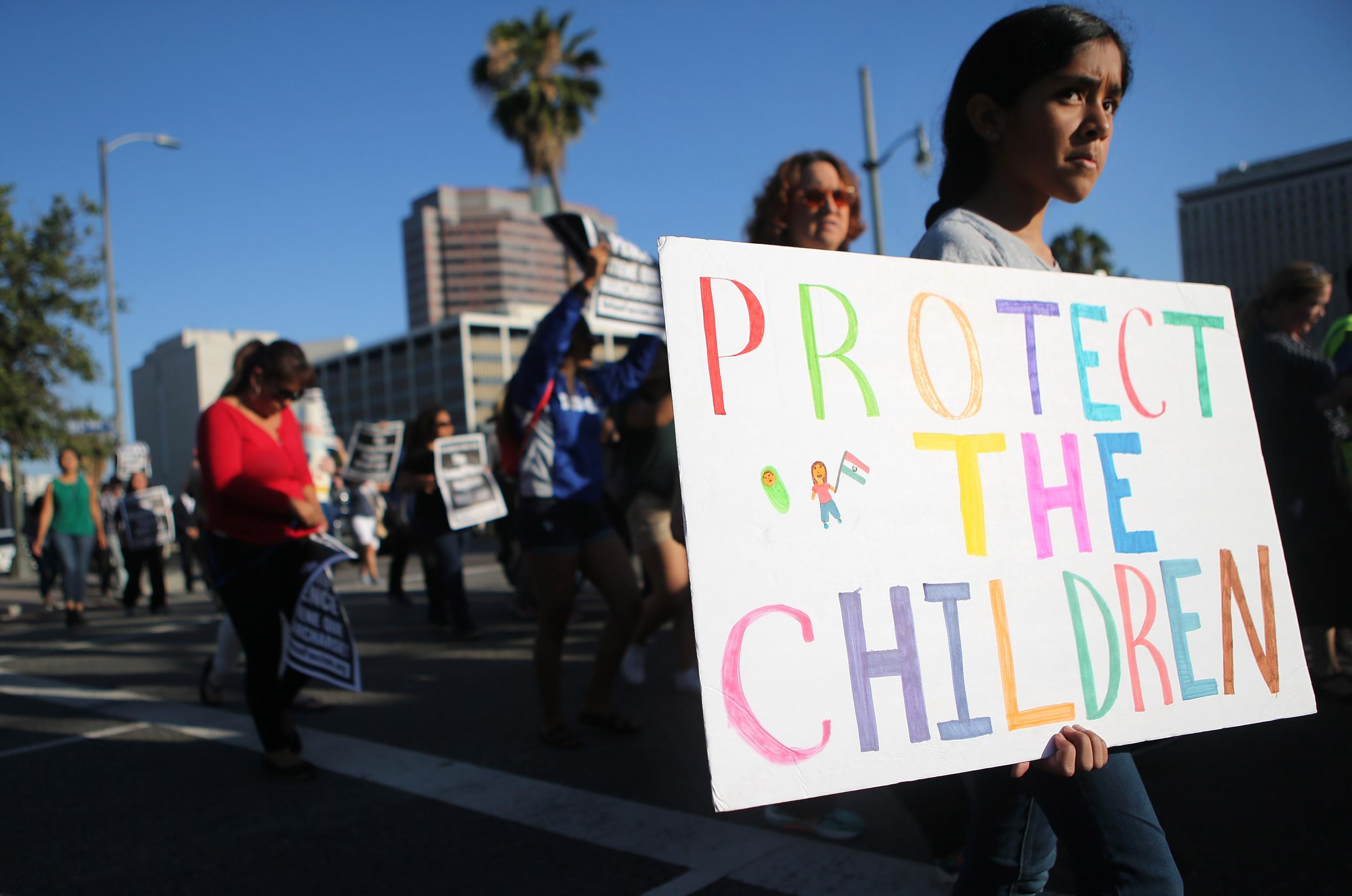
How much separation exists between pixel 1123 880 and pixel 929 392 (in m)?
0.81

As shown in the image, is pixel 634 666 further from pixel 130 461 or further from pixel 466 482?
pixel 130 461

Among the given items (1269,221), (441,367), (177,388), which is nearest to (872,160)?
(1269,221)

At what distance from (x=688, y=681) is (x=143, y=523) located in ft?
25.8

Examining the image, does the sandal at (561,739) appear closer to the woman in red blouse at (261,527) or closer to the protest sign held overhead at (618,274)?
the woman in red blouse at (261,527)

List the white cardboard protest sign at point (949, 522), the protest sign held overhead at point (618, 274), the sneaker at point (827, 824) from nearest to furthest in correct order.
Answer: the white cardboard protest sign at point (949, 522) < the sneaker at point (827, 824) < the protest sign held overhead at point (618, 274)

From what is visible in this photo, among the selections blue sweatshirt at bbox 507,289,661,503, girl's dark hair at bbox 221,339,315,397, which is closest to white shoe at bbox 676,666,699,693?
blue sweatshirt at bbox 507,289,661,503

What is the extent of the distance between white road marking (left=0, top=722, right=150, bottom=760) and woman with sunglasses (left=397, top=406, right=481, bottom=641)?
2465mm

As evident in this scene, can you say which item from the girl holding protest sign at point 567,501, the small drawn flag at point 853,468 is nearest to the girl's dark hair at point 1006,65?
the small drawn flag at point 853,468

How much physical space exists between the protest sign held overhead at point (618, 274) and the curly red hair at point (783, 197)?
2.72ft

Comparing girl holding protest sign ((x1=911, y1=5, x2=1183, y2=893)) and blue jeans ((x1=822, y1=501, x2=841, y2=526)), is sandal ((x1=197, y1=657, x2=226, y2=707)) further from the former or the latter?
blue jeans ((x1=822, y1=501, x2=841, y2=526))

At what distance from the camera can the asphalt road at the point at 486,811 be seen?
2832mm

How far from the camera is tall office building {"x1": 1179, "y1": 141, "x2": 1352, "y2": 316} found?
16.7 m

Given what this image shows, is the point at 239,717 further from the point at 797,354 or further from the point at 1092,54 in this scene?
the point at 1092,54

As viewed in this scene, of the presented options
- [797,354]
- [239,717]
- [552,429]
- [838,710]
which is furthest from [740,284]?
[239,717]
